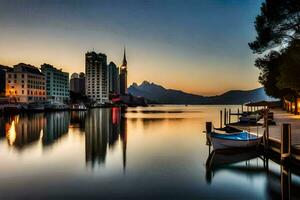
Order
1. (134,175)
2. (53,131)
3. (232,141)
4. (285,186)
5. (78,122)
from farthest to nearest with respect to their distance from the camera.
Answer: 1. (78,122)
2. (53,131)
3. (232,141)
4. (134,175)
5. (285,186)

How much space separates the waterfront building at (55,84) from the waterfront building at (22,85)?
24346 millimetres

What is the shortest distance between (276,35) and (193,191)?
2196 centimetres

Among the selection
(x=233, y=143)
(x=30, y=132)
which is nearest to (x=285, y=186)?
(x=233, y=143)

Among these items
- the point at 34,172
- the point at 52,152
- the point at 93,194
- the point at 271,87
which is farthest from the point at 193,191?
the point at 271,87

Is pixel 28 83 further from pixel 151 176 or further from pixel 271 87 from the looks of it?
pixel 151 176

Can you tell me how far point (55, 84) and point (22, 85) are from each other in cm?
4063

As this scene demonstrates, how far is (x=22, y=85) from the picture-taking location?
135375mm

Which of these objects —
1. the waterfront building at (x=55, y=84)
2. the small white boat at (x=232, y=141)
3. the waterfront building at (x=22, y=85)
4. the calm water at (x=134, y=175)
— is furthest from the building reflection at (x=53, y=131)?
the waterfront building at (x=55, y=84)

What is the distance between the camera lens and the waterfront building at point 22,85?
437 feet

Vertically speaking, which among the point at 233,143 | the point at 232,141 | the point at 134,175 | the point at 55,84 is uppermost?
the point at 55,84

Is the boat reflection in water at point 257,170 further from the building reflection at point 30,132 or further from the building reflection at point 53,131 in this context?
the building reflection at point 53,131

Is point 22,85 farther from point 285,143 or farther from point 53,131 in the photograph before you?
point 285,143

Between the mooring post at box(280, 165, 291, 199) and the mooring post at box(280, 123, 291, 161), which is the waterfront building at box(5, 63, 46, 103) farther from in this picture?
the mooring post at box(280, 165, 291, 199)

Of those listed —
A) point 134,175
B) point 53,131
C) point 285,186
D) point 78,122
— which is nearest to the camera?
point 285,186
